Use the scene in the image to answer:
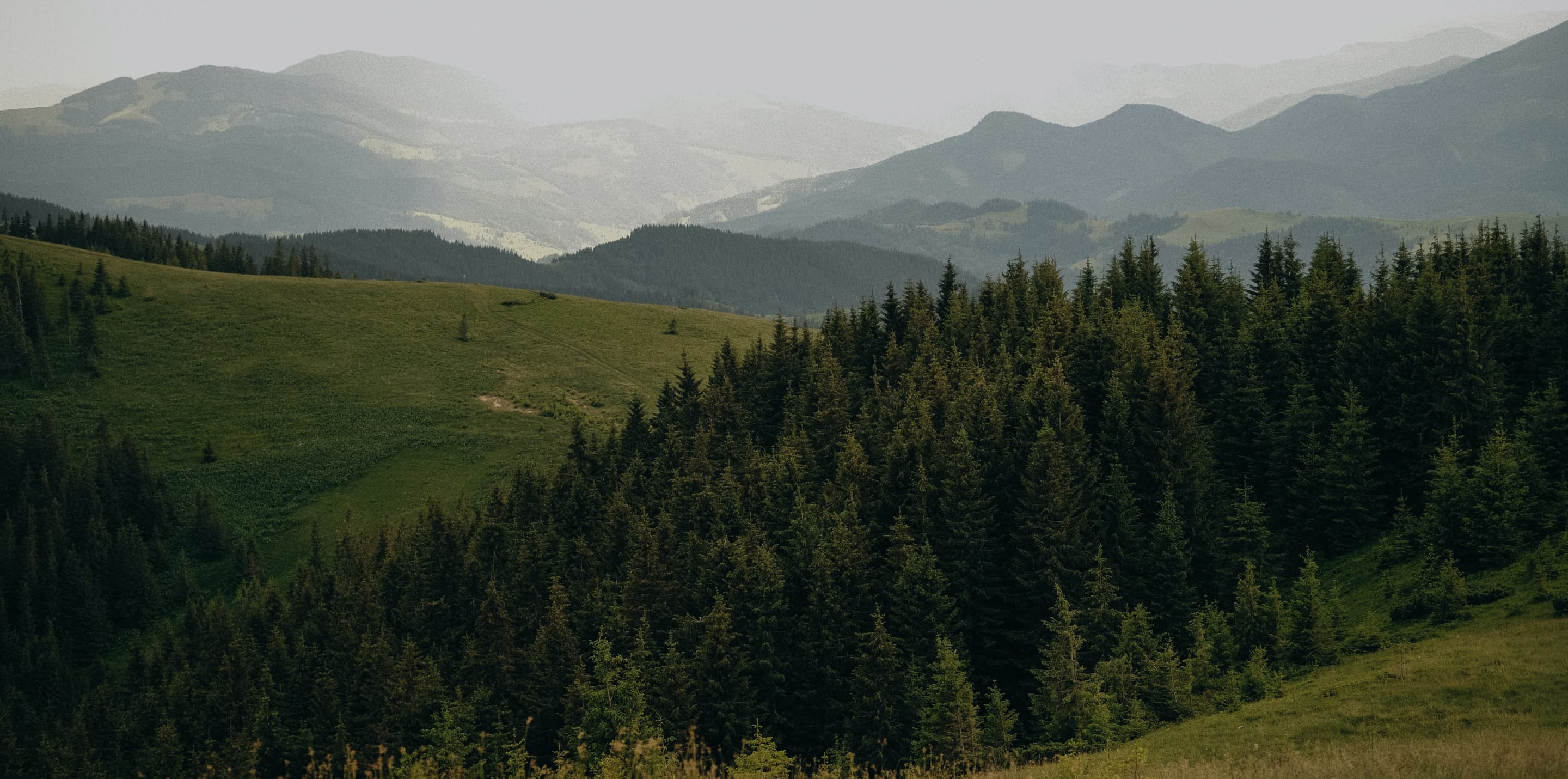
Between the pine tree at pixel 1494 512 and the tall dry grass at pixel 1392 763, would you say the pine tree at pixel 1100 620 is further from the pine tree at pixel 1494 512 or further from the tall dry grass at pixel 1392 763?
the tall dry grass at pixel 1392 763

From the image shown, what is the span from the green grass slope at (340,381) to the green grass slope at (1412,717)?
342 feet

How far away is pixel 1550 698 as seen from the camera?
87.7 feet

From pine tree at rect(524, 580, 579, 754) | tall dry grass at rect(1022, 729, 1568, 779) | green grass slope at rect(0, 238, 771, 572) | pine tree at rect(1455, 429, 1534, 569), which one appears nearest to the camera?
tall dry grass at rect(1022, 729, 1568, 779)

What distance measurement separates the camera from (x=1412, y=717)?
28.0 metres

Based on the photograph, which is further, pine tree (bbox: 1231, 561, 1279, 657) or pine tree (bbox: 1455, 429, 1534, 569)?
pine tree (bbox: 1455, 429, 1534, 569)

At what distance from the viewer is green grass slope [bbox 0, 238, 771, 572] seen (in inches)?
5049

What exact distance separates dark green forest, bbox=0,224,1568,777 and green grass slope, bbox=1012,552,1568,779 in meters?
2.14

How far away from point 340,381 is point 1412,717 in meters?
150

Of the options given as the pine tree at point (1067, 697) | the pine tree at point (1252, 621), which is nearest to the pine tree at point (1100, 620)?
the pine tree at point (1067, 697)

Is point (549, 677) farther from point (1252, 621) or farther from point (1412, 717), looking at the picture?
point (1412, 717)

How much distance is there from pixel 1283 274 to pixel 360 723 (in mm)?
87339

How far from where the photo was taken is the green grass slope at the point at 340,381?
128m

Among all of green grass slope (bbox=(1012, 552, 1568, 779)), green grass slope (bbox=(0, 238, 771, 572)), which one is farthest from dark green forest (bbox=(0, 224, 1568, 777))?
green grass slope (bbox=(0, 238, 771, 572))

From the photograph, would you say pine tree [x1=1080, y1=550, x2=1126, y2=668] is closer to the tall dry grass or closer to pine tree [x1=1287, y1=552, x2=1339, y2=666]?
pine tree [x1=1287, y1=552, x2=1339, y2=666]
